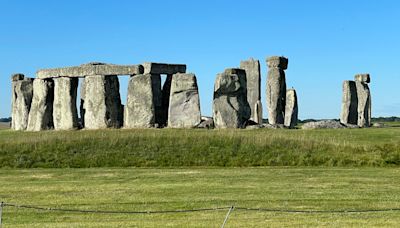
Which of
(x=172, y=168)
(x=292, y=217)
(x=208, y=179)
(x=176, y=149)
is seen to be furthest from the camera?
(x=176, y=149)

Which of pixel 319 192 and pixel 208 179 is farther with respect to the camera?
pixel 208 179

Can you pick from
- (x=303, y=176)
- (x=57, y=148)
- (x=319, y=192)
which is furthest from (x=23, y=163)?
(x=319, y=192)

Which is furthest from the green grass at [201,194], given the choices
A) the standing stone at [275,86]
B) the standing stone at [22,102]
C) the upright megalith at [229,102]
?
the standing stone at [22,102]

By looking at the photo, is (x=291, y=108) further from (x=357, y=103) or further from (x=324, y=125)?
(x=324, y=125)

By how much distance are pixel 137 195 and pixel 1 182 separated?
168 inches

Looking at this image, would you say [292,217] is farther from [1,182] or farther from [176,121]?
[176,121]

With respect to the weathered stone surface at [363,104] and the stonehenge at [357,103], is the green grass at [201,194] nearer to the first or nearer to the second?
the stonehenge at [357,103]

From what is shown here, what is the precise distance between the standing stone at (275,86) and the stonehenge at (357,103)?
333 cm

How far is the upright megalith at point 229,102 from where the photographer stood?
31.8 metres

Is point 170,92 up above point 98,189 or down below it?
above

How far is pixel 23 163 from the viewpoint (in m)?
21.9

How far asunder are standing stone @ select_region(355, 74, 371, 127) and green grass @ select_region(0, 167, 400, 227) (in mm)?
17390

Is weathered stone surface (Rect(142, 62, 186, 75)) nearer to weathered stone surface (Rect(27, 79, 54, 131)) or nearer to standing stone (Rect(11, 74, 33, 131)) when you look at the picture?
weathered stone surface (Rect(27, 79, 54, 131))

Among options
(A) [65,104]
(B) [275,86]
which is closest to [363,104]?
(B) [275,86]
